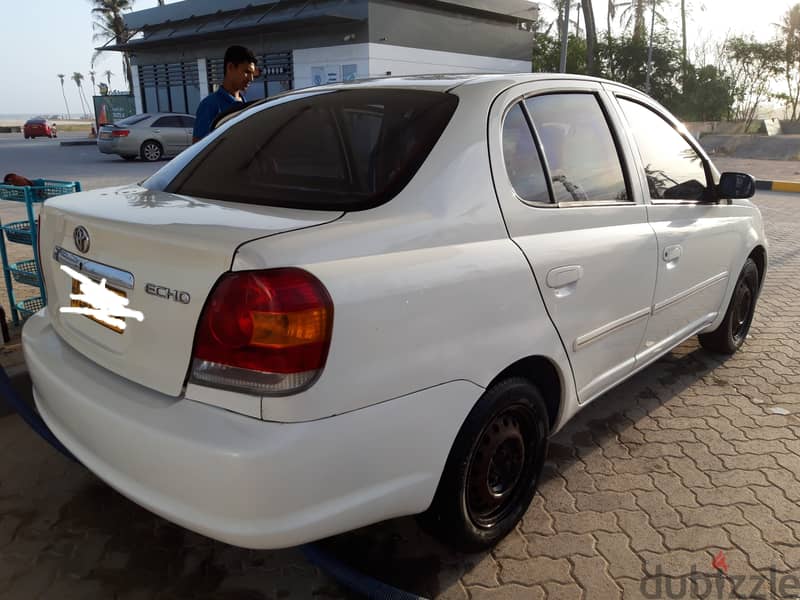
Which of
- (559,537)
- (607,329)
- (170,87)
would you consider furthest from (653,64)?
(559,537)

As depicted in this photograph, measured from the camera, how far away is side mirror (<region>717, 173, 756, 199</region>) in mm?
3455

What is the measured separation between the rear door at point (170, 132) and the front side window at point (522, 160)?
61.9ft

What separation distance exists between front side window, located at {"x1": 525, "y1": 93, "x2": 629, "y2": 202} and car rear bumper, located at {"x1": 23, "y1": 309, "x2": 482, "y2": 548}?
1013mm

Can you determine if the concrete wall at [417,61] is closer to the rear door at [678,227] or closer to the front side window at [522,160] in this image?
the rear door at [678,227]

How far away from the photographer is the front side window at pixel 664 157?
3.07 meters

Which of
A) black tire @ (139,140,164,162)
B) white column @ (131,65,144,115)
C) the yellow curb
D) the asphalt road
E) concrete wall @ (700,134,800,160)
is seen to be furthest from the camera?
white column @ (131,65,144,115)

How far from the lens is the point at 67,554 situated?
2414 millimetres

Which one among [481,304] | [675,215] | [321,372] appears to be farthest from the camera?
[675,215]

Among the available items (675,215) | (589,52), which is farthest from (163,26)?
(675,215)

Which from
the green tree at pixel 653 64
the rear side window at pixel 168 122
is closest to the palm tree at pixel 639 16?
the green tree at pixel 653 64

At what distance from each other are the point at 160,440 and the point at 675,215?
253 cm

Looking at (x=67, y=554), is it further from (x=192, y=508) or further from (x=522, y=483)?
(x=522, y=483)

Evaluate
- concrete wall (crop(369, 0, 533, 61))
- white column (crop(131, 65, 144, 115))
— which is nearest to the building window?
white column (crop(131, 65, 144, 115))

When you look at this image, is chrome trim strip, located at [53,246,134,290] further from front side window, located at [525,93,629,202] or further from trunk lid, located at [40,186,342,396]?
front side window, located at [525,93,629,202]
